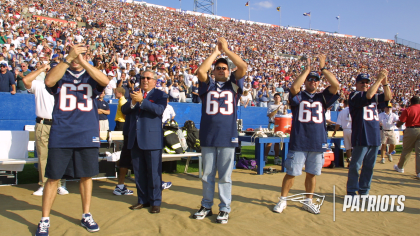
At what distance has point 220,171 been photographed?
3812 millimetres

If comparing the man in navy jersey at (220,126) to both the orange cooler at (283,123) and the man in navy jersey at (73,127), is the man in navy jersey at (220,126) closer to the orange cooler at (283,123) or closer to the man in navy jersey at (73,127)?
the man in navy jersey at (73,127)

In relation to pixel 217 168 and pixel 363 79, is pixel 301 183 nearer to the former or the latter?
pixel 363 79

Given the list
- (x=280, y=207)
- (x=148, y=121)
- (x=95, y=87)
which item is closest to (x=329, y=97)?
(x=280, y=207)

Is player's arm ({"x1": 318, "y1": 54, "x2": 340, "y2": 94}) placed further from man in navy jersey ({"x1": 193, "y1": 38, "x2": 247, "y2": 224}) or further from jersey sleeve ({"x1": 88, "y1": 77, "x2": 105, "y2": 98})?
jersey sleeve ({"x1": 88, "y1": 77, "x2": 105, "y2": 98})

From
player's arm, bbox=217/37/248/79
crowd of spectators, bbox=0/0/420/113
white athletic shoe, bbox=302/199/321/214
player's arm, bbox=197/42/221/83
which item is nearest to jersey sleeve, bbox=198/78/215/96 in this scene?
player's arm, bbox=197/42/221/83

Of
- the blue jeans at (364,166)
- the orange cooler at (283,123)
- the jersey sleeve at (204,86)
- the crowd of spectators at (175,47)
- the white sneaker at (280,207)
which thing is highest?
the crowd of spectators at (175,47)

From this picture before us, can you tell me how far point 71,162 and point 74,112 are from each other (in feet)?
1.84

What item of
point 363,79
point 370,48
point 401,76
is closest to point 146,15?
point 363,79

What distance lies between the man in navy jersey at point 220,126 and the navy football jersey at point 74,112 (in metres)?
1.25

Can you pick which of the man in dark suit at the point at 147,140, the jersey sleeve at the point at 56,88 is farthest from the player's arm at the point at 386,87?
the jersey sleeve at the point at 56,88

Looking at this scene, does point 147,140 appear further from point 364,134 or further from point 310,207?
point 364,134

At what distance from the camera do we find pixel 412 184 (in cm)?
634

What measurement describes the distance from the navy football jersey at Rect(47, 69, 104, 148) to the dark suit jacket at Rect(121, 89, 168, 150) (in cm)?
70

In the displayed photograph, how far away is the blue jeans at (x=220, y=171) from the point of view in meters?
3.78
